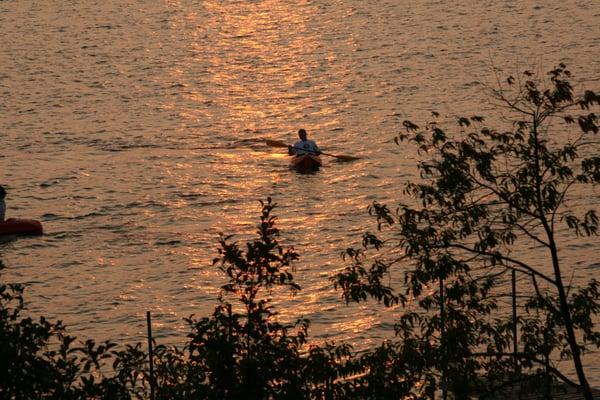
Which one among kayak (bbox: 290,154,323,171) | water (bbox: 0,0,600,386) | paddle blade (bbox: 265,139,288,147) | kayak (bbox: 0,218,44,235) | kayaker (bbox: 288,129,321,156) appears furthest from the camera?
paddle blade (bbox: 265,139,288,147)

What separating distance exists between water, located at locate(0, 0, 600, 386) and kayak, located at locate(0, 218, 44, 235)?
57 cm

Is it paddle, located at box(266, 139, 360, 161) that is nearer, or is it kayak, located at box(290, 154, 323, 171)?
kayak, located at box(290, 154, 323, 171)

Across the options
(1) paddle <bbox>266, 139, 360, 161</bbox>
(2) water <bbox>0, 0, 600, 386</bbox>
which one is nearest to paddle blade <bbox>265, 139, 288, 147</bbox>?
(1) paddle <bbox>266, 139, 360, 161</bbox>

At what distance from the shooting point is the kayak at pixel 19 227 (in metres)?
44.2

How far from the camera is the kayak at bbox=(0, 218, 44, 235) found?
44156 mm

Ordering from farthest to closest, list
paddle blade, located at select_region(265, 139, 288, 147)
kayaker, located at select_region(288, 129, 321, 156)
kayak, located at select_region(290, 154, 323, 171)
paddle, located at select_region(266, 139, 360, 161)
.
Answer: paddle blade, located at select_region(265, 139, 288, 147), paddle, located at select_region(266, 139, 360, 161), kayaker, located at select_region(288, 129, 321, 156), kayak, located at select_region(290, 154, 323, 171)

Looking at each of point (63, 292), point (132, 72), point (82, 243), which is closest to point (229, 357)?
point (63, 292)

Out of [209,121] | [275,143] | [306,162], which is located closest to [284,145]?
[275,143]

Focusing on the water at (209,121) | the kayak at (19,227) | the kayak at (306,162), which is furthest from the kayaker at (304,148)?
the kayak at (19,227)

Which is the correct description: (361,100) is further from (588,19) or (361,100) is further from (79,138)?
(588,19)

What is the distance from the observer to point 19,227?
1743 inches

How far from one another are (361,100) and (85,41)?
87.0 feet

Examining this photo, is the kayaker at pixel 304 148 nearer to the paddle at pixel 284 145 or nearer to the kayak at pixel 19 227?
the paddle at pixel 284 145

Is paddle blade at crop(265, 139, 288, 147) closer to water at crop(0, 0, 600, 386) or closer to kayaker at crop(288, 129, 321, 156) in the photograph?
water at crop(0, 0, 600, 386)
